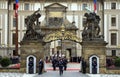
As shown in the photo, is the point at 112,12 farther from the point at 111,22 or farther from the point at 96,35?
the point at 96,35

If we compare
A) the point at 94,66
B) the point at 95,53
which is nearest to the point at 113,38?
the point at 95,53

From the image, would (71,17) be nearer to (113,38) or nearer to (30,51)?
(113,38)

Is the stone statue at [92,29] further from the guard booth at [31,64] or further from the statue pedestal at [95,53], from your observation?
the guard booth at [31,64]

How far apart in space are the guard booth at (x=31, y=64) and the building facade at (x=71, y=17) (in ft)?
125

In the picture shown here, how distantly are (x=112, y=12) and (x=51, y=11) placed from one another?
34.9 ft

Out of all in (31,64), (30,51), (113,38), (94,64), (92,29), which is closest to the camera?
(31,64)

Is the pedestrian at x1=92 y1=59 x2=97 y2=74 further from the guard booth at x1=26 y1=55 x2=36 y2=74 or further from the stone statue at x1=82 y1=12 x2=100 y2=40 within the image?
the guard booth at x1=26 y1=55 x2=36 y2=74

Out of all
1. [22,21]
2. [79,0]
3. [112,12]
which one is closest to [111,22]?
[112,12]

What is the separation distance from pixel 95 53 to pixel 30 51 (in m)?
5.60

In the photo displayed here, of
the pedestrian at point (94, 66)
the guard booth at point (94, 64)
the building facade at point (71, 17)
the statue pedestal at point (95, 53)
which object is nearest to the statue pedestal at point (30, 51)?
the statue pedestal at point (95, 53)

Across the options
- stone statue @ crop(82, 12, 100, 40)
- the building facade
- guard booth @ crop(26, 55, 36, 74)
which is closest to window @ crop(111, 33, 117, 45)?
the building facade

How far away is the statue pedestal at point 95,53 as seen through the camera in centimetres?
3806

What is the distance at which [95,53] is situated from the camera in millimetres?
38188

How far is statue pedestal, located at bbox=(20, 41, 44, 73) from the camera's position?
38.0m
